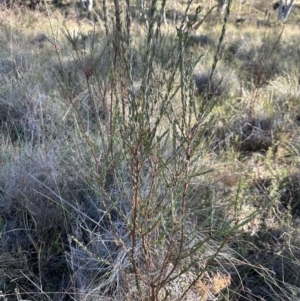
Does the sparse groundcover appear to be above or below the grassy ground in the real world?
below

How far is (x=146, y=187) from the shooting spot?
1895 millimetres

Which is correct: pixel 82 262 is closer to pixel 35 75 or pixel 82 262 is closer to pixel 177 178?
pixel 177 178

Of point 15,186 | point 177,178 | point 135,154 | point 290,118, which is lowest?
point 290,118

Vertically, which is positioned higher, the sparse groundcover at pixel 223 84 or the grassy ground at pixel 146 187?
the grassy ground at pixel 146 187

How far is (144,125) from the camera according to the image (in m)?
1.13

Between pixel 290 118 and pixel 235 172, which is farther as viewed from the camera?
pixel 290 118

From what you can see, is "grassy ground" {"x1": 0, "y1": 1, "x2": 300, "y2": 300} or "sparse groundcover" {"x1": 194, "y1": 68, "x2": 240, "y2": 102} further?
"sparse groundcover" {"x1": 194, "y1": 68, "x2": 240, "y2": 102}

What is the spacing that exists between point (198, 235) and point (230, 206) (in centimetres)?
35

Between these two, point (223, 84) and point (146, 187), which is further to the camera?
point (223, 84)

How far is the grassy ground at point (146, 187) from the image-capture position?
121 cm

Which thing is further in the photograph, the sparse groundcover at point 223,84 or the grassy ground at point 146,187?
the sparse groundcover at point 223,84

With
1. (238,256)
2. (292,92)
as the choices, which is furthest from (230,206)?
(292,92)

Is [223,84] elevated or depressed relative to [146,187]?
depressed

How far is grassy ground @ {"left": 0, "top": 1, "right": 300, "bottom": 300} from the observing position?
3.96 feet
